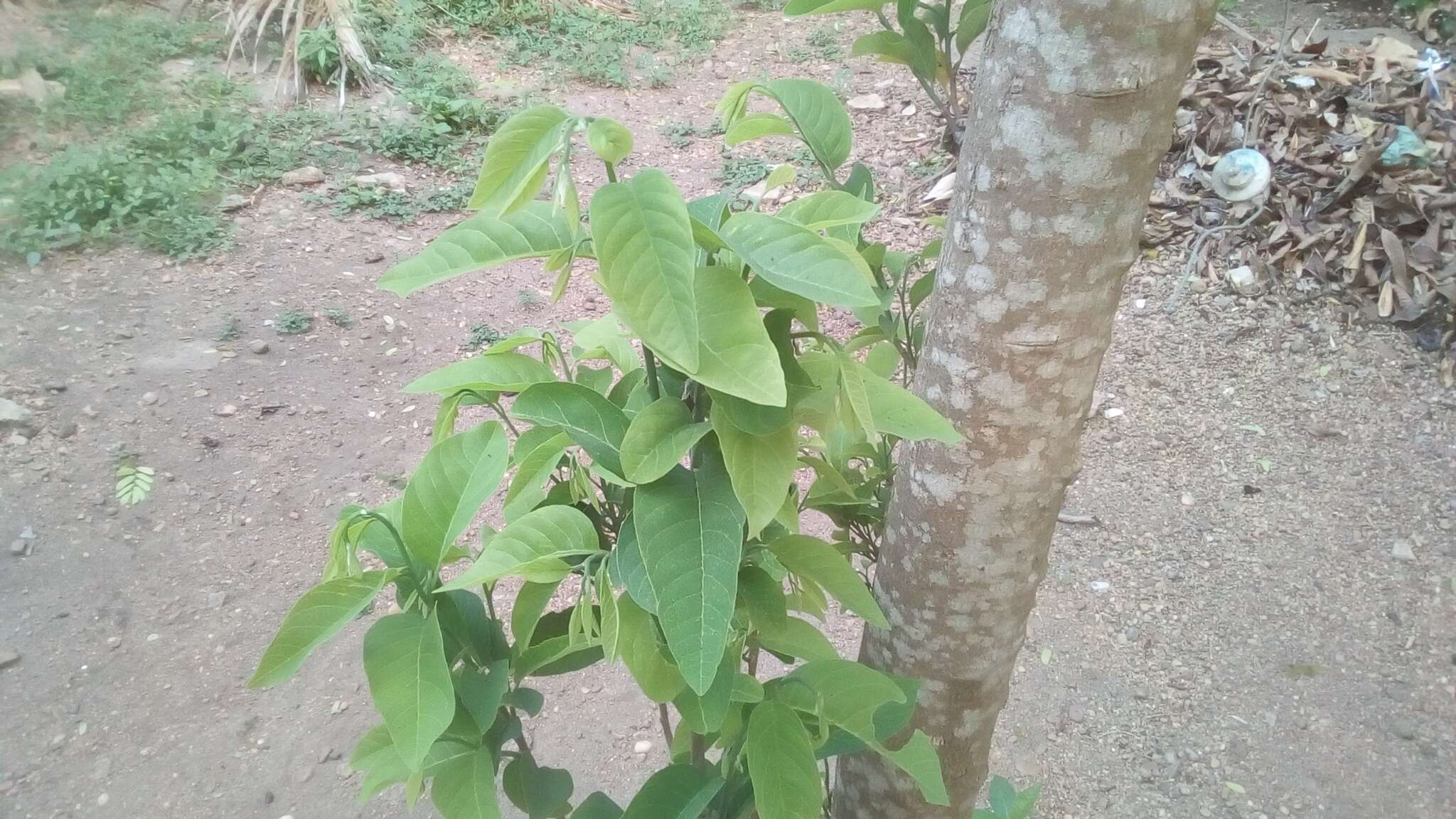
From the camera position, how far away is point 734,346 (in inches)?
27.1

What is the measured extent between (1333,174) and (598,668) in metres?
3.41

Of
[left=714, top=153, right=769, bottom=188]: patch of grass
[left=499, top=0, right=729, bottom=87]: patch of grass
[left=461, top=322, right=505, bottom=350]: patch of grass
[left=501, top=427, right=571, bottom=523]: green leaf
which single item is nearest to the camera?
[left=501, top=427, right=571, bottom=523]: green leaf

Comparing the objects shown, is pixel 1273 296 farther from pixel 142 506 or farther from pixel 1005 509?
pixel 142 506

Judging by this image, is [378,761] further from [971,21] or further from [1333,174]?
[1333,174]

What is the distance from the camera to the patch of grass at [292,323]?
3518 mm

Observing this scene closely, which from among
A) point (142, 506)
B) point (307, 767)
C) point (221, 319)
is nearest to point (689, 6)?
point (221, 319)

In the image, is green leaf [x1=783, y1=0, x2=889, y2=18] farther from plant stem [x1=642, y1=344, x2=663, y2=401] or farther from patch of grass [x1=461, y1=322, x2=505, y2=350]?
patch of grass [x1=461, y1=322, x2=505, y2=350]

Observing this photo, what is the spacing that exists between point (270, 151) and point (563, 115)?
4.46 meters

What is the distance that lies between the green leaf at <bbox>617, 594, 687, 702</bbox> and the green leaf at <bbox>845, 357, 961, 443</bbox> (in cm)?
29

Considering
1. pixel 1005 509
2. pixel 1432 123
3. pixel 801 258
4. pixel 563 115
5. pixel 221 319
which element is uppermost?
pixel 563 115

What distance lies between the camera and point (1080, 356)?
99 cm

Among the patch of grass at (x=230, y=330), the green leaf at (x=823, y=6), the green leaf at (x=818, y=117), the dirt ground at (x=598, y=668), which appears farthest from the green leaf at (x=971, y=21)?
the patch of grass at (x=230, y=330)

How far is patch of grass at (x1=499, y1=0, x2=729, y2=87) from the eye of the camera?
5551mm

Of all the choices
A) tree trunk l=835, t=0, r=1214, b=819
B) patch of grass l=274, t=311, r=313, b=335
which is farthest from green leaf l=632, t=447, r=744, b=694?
patch of grass l=274, t=311, r=313, b=335
